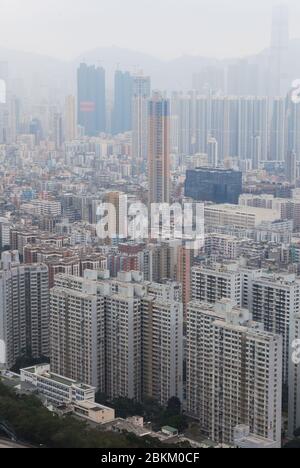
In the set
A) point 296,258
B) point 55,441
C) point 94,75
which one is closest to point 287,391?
point 55,441

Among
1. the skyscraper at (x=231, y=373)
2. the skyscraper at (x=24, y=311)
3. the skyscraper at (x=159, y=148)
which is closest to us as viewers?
the skyscraper at (x=231, y=373)

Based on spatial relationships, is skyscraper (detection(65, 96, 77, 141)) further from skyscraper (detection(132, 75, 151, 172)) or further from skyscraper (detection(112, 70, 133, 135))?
skyscraper (detection(132, 75, 151, 172))

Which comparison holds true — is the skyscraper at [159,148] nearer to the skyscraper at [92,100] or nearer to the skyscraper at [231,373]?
the skyscraper at [92,100]

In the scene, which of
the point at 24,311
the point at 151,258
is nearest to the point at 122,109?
the point at 151,258

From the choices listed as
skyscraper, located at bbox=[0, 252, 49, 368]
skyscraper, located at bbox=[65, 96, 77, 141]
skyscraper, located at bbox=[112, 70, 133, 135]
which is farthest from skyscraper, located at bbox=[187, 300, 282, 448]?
skyscraper, located at bbox=[112, 70, 133, 135]

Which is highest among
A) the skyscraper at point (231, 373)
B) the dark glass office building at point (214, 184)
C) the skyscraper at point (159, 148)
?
the skyscraper at point (159, 148)

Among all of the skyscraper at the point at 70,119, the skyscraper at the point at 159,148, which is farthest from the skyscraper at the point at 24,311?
the skyscraper at the point at 70,119

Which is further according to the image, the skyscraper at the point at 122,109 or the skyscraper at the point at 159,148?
the skyscraper at the point at 122,109
